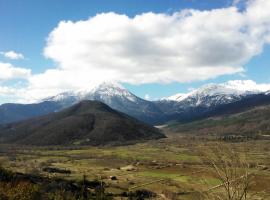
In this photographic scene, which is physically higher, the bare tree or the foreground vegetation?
the bare tree

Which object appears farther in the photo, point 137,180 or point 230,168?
point 137,180

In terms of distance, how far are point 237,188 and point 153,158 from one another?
589 feet

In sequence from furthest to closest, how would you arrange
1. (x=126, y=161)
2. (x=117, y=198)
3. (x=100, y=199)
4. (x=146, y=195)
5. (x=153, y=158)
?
(x=153, y=158) → (x=126, y=161) → (x=146, y=195) → (x=117, y=198) → (x=100, y=199)

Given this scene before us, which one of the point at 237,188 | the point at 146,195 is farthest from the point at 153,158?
the point at 237,188

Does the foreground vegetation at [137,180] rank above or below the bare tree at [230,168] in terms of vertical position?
below

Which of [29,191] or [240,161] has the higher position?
[240,161]

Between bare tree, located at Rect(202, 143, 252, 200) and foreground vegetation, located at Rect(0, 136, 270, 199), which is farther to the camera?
foreground vegetation, located at Rect(0, 136, 270, 199)

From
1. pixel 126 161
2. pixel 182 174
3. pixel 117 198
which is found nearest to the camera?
pixel 117 198

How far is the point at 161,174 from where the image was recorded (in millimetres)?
135375

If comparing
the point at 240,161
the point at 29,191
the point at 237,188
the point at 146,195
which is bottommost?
the point at 146,195

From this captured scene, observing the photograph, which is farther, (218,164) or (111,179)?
(111,179)

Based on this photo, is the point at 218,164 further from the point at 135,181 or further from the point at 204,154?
the point at 135,181

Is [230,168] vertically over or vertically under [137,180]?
over

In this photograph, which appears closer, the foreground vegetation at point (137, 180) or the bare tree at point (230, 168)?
the bare tree at point (230, 168)
